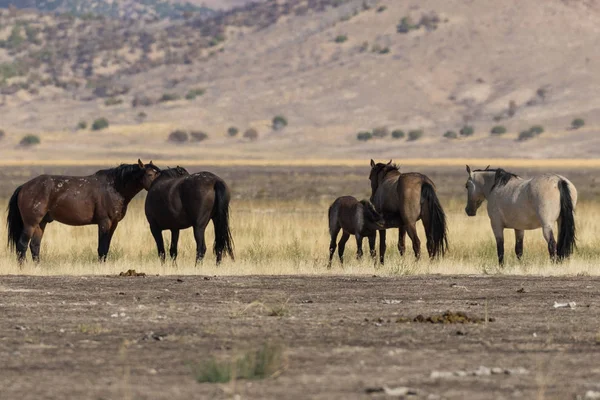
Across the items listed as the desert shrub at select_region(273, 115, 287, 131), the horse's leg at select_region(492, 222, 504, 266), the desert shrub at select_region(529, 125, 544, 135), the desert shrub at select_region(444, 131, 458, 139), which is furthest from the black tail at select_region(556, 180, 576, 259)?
the desert shrub at select_region(273, 115, 287, 131)

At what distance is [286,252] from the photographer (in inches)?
875

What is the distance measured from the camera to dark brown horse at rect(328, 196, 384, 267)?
20.1 meters

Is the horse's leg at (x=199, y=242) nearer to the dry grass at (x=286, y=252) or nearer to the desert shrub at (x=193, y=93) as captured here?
the dry grass at (x=286, y=252)

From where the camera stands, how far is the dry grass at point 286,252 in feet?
61.1

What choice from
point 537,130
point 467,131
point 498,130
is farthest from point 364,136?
point 537,130

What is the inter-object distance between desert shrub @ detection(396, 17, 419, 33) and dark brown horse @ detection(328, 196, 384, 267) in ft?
334

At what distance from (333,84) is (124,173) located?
92.0 m

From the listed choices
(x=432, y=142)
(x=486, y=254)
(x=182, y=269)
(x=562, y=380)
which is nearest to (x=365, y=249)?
(x=486, y=254)

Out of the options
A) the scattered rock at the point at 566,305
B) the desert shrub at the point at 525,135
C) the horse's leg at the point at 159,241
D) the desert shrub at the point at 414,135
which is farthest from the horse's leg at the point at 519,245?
the desert shrub at the point at 414,135

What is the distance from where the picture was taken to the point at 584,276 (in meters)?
17.9

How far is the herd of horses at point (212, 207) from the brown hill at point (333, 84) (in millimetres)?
71405

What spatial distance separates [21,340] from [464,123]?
93.9 metres

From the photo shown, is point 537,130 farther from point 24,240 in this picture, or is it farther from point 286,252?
point 24,240

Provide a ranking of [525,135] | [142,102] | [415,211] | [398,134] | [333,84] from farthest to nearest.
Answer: [142,102] < [333,84] < [398,134] < [525,135] < [415,211]
